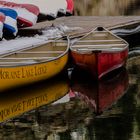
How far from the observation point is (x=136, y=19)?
17391 millimetres

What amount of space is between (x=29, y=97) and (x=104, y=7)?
19.0 m

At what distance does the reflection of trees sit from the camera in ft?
92.1

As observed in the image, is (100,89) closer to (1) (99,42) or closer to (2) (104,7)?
(1) (99,42)

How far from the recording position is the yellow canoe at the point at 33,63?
35.9ft

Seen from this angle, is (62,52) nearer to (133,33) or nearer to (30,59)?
(30,59)

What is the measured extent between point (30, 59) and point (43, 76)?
522 mm

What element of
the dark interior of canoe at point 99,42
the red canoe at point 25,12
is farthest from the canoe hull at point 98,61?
the red canoe at point 25,12

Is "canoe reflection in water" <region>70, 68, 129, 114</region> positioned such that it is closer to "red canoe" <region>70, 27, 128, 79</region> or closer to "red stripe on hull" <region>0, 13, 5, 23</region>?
"red canoe" <region>70, 27, 128, 79</region>

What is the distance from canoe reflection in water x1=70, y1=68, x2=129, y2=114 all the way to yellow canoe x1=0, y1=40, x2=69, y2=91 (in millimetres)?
499

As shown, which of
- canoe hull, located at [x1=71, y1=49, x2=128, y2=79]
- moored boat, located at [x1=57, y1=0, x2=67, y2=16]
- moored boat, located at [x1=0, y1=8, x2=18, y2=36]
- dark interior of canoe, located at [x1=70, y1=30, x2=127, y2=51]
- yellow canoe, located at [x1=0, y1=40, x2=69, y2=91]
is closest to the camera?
yellow canoe, located at [x1=0, y1=40, x2=69, y2=91]

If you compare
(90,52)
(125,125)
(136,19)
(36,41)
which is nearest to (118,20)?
(136,19)

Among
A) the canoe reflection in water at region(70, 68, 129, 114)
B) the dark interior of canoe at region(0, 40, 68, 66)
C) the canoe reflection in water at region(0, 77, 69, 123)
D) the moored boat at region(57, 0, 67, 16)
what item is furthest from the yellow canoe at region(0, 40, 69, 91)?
the moored boat at region(57, 0, 67, 16)

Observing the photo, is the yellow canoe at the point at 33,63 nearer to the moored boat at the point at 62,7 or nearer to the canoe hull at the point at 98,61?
the canoe hull at the point at 98,61

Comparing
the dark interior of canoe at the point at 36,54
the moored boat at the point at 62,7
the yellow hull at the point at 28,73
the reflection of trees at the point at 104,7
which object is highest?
the reflection of trees at the point at 104,7
